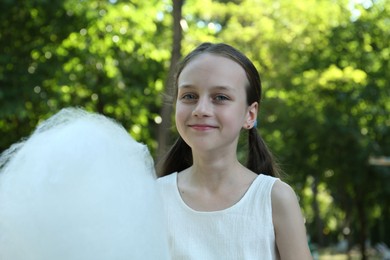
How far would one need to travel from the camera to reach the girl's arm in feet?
6.19

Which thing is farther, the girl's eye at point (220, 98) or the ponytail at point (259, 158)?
the ponytail at point (259, 158)

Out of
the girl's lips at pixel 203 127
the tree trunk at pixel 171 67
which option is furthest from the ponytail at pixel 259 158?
the tree trunk at pixel 171 67

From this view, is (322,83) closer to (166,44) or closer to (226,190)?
(166,44)

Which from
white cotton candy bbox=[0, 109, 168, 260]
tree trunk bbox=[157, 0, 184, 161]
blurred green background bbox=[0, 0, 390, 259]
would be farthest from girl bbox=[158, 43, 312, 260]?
blurred green background bbox=[0, 0, 390, 259]

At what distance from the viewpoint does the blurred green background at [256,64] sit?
337 inches

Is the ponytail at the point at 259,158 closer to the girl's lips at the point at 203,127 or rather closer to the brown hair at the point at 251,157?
the brown hair at the point at 251,157

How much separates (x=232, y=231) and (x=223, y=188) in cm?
14

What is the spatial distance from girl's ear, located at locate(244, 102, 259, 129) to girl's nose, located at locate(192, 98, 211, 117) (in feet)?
0.66

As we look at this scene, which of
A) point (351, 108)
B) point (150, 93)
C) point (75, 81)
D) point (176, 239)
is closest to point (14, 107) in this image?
point (75, 81)

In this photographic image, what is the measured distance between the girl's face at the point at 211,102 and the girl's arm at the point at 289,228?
0.22 metres

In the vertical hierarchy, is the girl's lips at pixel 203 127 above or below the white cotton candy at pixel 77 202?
above

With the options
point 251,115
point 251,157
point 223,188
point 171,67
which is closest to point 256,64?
point 171,67

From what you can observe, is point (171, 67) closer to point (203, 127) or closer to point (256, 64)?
point (203, 127)

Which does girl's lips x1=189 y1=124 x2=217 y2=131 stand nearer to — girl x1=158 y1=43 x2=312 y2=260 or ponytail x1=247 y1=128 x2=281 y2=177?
girl x1=158 y1=43 x2=312 y2=260
